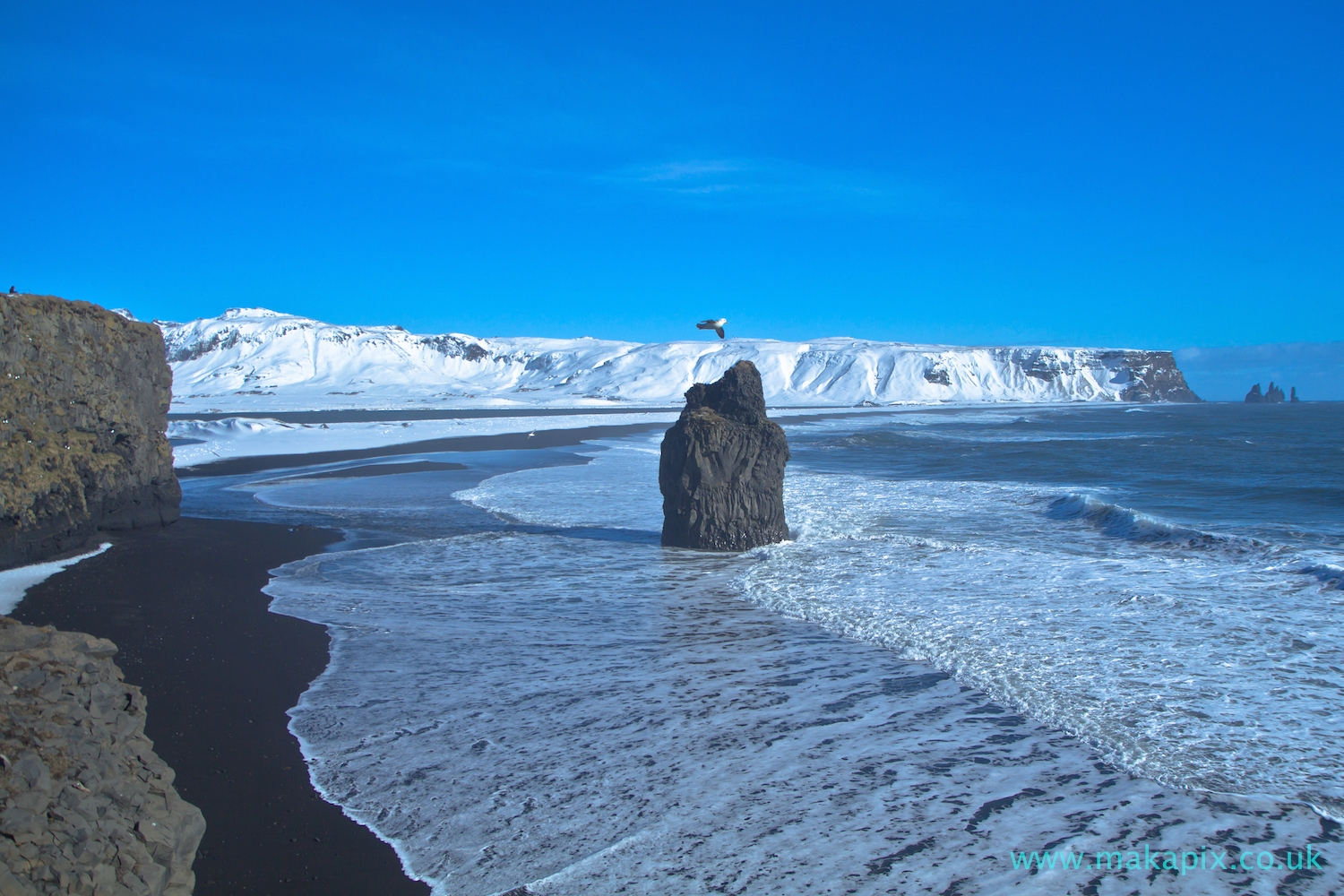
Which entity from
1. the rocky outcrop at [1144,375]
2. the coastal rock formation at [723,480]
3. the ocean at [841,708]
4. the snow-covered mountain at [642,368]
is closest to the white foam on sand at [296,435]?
the ocean at [841,708]

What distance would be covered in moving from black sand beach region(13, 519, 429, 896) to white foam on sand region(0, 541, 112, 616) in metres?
0.13

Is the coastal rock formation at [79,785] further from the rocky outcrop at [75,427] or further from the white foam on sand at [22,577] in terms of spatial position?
the rocky outcrop at [75,427]

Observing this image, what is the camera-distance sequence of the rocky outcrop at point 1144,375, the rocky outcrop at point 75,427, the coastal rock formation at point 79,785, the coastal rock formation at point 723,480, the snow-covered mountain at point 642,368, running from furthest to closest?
the rocky outcrop at point 1144,375 < the snow-covered mountain at point 642,368 < the coastal rock formation at point 723,480 < the rocky outcrop at point 75,427 < the coastal rock formation at point 79,785

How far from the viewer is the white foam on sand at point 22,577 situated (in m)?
8.24

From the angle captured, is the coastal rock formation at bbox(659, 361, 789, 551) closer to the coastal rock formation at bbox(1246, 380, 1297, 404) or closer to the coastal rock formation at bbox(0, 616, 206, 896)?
the coastal rock formation at bbox(0, 616, 206, 896)

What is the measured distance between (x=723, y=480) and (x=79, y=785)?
949cm

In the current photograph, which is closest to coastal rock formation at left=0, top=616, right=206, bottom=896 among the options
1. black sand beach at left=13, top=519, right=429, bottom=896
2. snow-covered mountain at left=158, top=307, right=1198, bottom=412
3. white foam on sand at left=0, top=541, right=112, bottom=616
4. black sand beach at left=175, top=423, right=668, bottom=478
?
black sand beach at left=13, top=519, right=429, bottom=896

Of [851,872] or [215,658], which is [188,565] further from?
[851,872]

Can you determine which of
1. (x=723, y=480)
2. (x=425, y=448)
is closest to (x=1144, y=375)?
(x=425, y=448)

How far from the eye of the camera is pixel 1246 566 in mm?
10359

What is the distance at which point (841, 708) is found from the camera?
581cm

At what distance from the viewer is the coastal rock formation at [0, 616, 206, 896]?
9.11 ft

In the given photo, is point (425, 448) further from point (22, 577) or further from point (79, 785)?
point (79, 785)

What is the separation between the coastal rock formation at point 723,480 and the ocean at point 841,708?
56 centimetres
